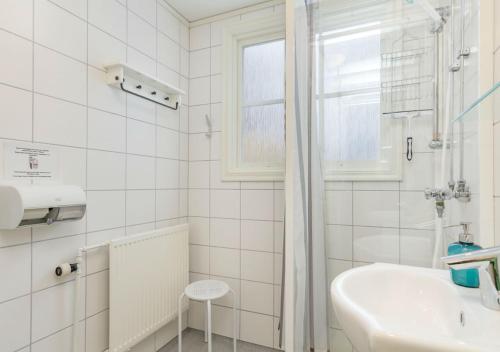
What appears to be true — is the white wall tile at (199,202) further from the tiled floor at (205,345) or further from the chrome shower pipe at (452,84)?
the chrome shower pipe at (452,84)

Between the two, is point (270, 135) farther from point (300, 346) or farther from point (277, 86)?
point (300, 346)

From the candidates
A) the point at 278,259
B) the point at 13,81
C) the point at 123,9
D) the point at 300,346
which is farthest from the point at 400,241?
the point at 123,9

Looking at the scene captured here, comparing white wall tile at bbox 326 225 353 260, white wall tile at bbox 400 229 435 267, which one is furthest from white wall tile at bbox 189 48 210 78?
white wall tile at bbox 400 229 435 267

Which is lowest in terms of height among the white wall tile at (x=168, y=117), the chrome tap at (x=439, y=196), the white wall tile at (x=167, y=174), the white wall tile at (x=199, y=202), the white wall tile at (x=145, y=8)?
the white wall tile at (x=199, y=202)

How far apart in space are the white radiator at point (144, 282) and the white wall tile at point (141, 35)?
1188 millimetres

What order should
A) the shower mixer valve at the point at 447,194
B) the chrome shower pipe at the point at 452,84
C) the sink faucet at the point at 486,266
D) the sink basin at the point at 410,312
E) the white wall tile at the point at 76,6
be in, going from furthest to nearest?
1. the white wall tile at the point at 76,6
2. the chrome shower pipe at the point at 452,84
3. the shower mixer valve at the point at 447,194
4. the sink faucet at the point at 486,266
5. the sink basin at the point at 410,312

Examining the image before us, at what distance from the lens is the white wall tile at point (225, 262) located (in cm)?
199

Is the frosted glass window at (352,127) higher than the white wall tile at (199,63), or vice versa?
the white wall tile at (199,63)

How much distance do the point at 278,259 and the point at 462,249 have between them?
1.23 m

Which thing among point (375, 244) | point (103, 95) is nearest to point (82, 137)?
point (103, 95)

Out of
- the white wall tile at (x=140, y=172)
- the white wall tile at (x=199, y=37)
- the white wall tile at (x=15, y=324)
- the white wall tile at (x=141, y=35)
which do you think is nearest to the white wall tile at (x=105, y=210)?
the white wall tile at (x=140, y=172)

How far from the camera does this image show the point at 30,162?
1158 millimetres

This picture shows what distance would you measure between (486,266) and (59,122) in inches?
64.5

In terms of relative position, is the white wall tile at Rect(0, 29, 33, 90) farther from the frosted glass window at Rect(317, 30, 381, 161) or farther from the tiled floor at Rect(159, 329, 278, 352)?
the tiled floor at Rect(159, 329, 278, 352)
